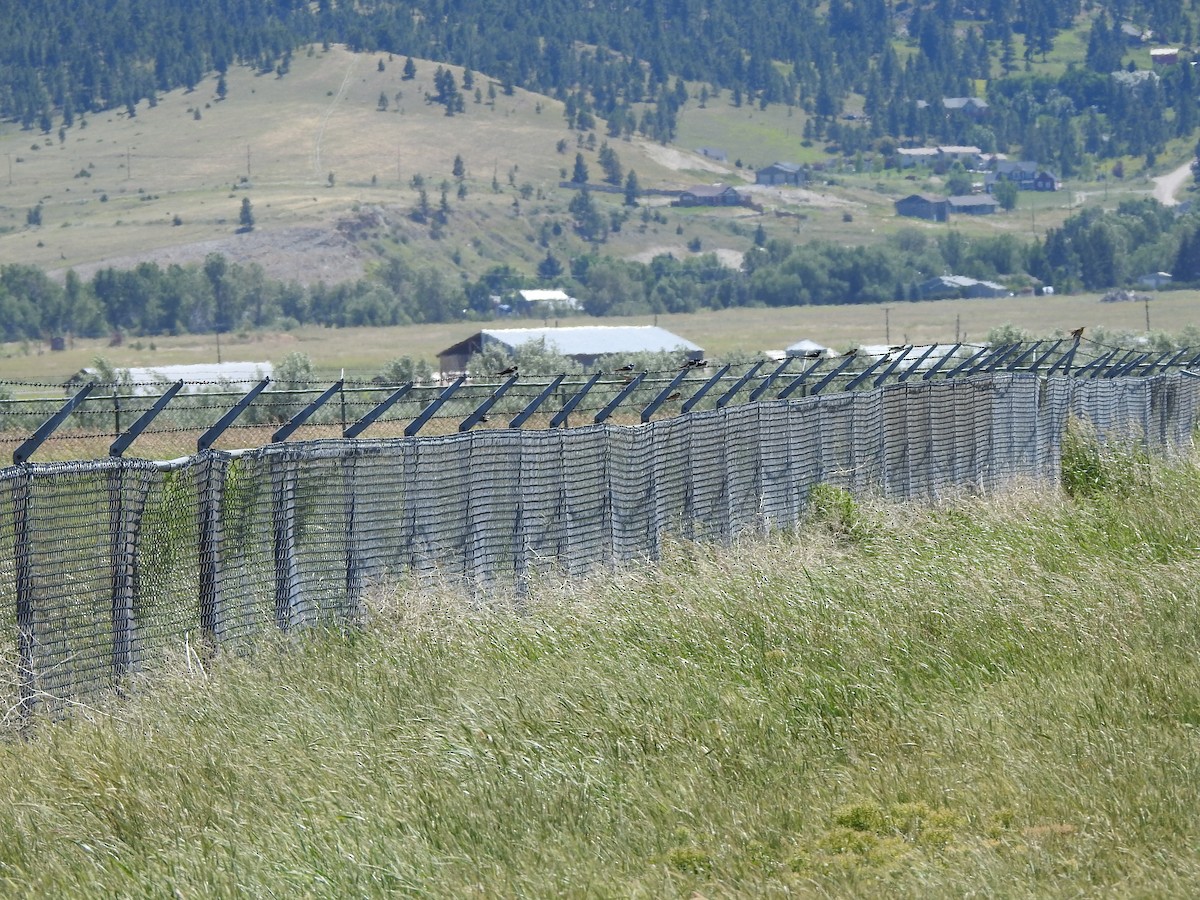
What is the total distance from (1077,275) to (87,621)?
631 ft

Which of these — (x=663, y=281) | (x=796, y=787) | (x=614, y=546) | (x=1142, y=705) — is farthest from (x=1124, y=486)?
(x=663, y=281)

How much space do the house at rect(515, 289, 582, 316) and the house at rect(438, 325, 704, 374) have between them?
288 feet

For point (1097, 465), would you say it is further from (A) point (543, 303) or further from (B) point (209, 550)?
(A) point (543, 303)

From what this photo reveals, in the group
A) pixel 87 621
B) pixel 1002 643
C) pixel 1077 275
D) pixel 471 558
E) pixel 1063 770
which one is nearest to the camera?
pixel 1063 770

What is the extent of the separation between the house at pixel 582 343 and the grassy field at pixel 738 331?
74.3 ft

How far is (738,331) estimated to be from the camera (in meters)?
148

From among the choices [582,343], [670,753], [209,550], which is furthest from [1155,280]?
[670,753]

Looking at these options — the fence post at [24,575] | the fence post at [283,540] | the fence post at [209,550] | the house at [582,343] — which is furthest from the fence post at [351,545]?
the house at [582,343]

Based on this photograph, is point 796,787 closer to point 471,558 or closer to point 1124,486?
point 471,558

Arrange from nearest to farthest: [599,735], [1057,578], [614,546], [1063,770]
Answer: [1063,770] → [599,735] → [1057,578] → [614,546]

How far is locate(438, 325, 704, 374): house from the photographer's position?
8331 cm

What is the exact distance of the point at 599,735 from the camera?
7.87m

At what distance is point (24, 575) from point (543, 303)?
577ft

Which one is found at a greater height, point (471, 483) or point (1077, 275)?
point (471, 483)
